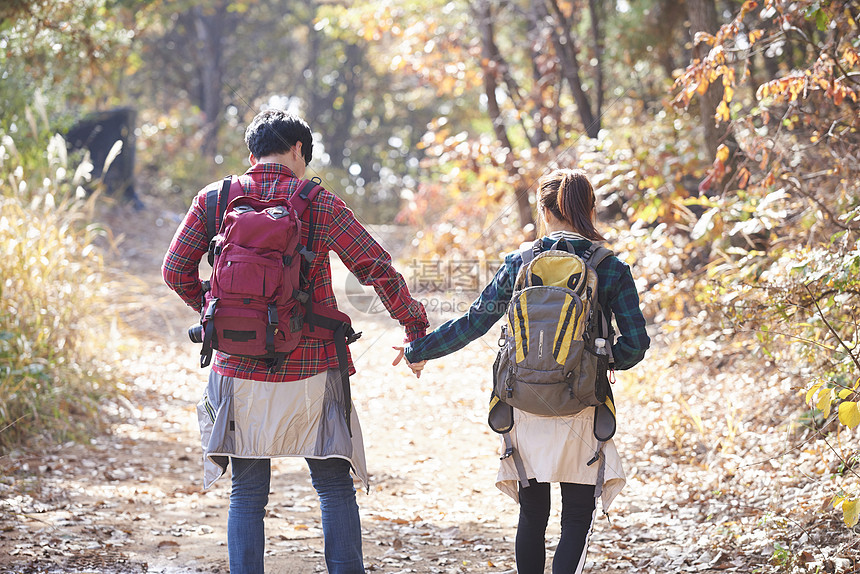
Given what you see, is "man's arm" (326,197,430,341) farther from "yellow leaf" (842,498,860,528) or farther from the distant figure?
the distant figure

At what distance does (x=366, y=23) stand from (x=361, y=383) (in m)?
5.03

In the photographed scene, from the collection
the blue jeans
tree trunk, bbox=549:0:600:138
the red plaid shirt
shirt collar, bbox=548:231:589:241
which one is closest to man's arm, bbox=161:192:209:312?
the red plaid shirt

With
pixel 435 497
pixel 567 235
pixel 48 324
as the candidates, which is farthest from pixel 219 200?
pixel 48 324

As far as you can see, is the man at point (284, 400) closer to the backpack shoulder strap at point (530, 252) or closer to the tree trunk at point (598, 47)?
the backpack shoulder strap at point (530, 252)

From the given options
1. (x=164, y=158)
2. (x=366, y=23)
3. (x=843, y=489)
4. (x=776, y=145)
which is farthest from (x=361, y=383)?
(x=164, y=158)

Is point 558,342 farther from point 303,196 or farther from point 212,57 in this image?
point 212,57

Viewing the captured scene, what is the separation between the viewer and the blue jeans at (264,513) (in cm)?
256

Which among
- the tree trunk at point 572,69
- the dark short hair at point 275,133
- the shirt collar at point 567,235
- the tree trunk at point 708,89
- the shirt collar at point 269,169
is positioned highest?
the tree trunk at point 572,69

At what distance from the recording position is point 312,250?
261 cm

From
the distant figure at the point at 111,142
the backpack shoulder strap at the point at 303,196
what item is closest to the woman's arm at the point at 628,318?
the backpack shoulder strap at the point at 303,196

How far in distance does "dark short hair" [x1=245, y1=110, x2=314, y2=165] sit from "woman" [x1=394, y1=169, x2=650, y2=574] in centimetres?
81

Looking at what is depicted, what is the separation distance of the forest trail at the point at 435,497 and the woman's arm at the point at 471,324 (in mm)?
1149

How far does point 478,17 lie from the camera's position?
30.6 ft

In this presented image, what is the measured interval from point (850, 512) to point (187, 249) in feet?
7.79
